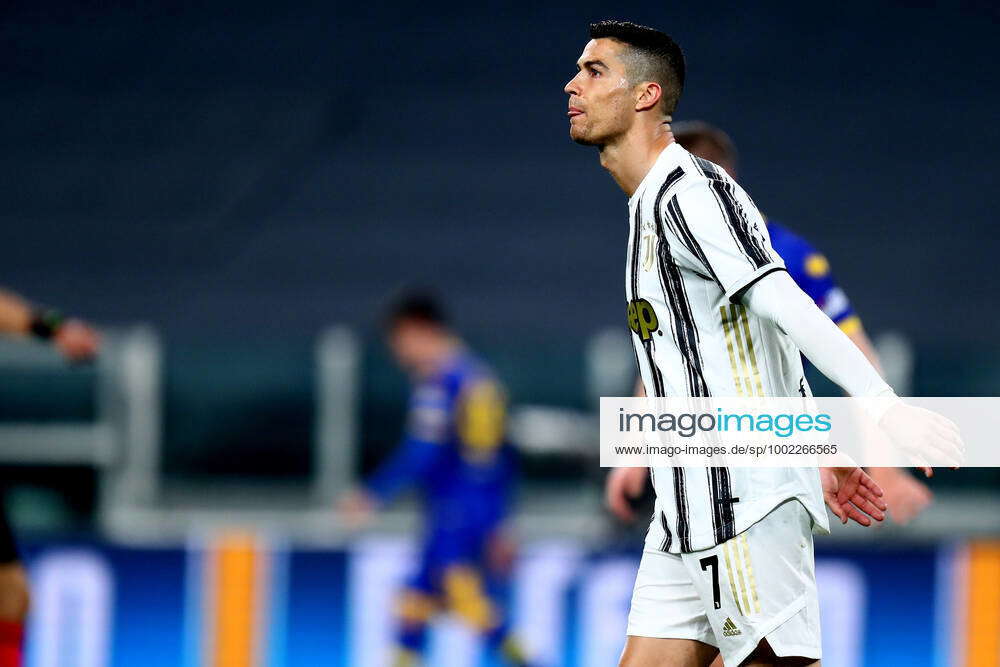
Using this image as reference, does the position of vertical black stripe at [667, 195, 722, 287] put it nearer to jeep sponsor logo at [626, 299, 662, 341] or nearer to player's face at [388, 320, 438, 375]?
jeep sponsor logo at [626, 299, 662, 341]

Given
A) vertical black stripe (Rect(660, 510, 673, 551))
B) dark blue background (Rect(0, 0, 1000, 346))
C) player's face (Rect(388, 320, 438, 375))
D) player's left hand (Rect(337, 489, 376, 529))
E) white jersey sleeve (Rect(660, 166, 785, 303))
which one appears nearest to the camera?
white jersey sleeve (Rect(660, 166, 785, 303))

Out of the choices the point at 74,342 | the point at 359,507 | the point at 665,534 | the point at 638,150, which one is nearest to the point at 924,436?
the point at 665,534

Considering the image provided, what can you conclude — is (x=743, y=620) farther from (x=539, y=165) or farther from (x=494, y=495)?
(x=539, y=165)

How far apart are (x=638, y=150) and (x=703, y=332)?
1.27 feet

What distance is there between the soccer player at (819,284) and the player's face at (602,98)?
0.67 meters

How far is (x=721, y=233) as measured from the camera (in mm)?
2748

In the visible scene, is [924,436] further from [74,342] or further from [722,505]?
[74,342]

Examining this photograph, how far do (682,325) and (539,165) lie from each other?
8.05 meters

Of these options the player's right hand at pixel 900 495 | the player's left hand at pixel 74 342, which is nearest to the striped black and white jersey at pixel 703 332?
the player's right hand at pixel 900 495

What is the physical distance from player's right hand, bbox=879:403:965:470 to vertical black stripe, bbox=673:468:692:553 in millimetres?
476

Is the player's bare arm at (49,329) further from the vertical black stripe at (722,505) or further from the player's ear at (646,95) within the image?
the vertical black stripe at (722,505)

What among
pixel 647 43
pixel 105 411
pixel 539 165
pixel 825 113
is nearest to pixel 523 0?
pixel 539 165

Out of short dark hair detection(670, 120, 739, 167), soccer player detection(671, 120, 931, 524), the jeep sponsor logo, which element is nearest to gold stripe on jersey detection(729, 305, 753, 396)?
the jeep sponsor logo

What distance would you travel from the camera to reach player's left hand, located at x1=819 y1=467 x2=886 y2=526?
293 cm
